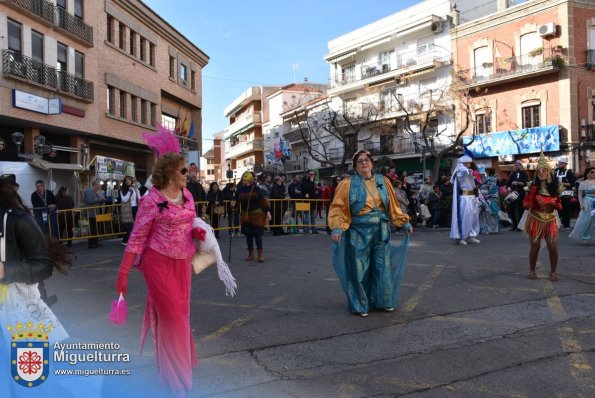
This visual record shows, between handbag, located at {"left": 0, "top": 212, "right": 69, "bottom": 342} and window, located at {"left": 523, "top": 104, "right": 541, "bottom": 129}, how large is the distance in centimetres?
3243

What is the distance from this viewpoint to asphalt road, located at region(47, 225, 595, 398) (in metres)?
3.85

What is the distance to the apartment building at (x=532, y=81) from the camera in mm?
29234

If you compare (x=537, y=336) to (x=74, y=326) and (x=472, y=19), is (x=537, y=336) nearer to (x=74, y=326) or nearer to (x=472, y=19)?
(x=74, y=326)

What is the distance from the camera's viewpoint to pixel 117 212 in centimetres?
1447

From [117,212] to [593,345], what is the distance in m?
12.5

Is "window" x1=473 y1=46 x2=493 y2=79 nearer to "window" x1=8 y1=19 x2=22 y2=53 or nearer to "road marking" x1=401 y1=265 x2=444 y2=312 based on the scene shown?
"window" x1=8 y1=19 x2=22 y2=53

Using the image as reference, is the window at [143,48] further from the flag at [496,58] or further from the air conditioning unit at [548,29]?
the air conditioning unit at [548,29]

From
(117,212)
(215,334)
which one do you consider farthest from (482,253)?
(117,212)

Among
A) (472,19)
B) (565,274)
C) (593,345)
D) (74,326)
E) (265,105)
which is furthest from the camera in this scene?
(265,105)

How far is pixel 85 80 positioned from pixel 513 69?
24.6 m

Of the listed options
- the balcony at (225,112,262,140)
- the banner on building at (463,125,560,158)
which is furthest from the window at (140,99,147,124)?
the balcony at (225,112,262,140)

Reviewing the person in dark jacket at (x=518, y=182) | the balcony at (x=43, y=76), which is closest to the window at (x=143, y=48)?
A: the balcony at (x=43, y=76)

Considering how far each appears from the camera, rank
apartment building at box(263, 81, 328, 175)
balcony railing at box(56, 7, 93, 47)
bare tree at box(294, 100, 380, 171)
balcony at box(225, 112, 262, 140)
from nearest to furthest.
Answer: balcony railing at box(56, 7, 93, 47)
bare tree at box(294, 100, 380, 171)
apartment building at box(263, 81, 328, 175)
balcony at box(225, 112, 262, 140)

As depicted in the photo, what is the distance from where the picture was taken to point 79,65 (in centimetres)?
2419
